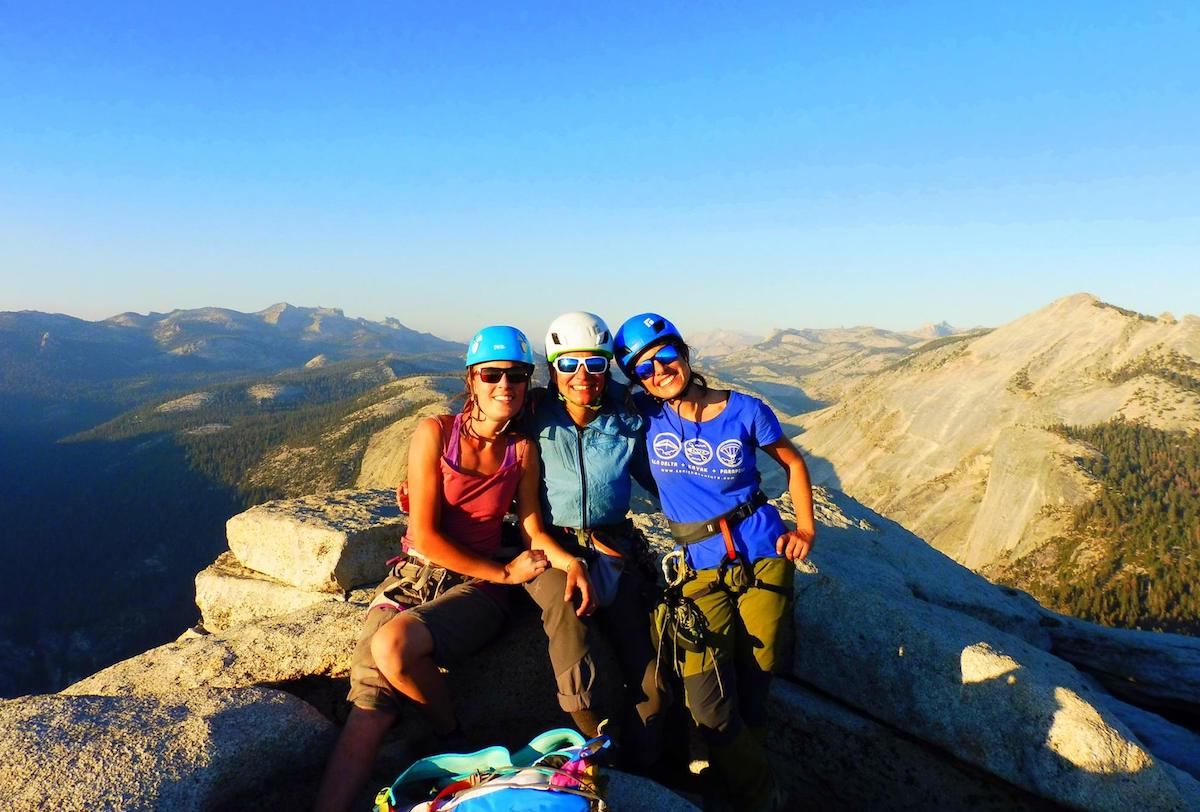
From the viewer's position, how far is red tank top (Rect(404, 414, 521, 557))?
272 inches

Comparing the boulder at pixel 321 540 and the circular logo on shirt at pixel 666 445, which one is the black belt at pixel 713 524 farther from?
the boulder at pixel 321 540

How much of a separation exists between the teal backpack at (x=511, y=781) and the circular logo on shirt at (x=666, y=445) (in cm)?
327

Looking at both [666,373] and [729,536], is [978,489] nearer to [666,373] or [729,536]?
[729,536]

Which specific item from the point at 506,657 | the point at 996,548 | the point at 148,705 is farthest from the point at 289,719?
the point at 996,548

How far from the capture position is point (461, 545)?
698 centimetres

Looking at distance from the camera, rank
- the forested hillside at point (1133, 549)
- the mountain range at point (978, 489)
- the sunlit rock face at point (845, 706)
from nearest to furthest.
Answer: the sunlit rock face at point (845, 706)
the forested hillside at point (1133, 549)
the mountain range at point (978, 489)

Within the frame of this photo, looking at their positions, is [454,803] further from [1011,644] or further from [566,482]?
[1011,644]

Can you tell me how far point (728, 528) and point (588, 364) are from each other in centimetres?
261

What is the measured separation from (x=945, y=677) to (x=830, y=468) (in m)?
162

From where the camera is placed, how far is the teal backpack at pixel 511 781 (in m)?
4.29

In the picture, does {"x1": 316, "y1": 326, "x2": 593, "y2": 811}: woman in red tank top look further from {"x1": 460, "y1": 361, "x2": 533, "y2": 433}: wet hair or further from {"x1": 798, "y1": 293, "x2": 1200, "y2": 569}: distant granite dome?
{"x1": 798, "y1": 293, "x2": 1200, "y2": 569}: distant granite dome

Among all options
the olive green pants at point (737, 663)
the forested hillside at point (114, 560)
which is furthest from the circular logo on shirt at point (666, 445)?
the forested hillside at point (114, 560)

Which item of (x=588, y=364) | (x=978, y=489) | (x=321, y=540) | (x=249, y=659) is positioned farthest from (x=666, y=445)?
(x=978, y=489)

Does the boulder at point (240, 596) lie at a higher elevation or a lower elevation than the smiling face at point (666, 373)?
lower
